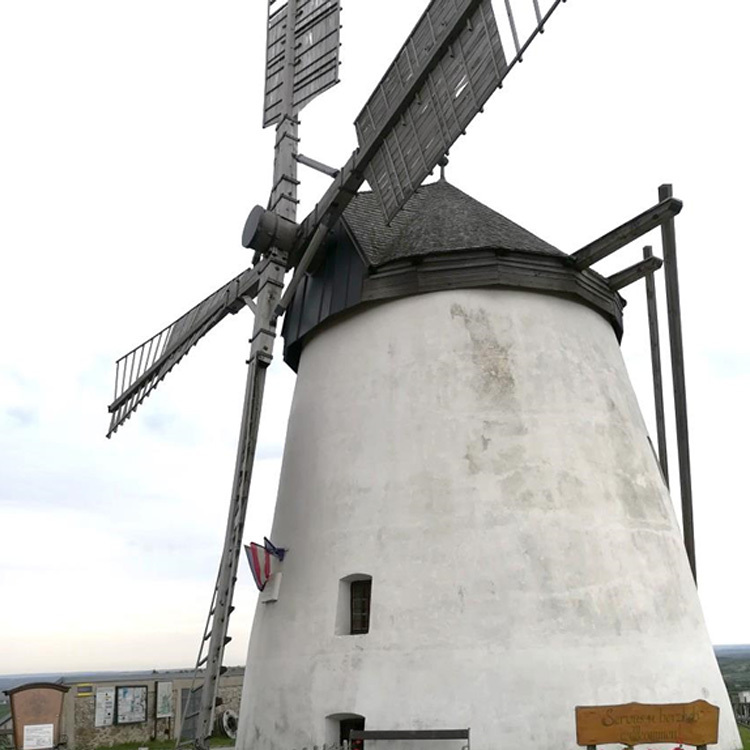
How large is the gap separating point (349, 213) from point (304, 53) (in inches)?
154

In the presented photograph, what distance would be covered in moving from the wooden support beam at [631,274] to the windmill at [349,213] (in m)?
0.02

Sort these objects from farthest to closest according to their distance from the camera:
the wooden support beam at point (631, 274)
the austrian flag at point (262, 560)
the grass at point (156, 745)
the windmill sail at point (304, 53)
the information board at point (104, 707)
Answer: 1. the information board at point (104, 707)
2. the grass at point (156, 745)
3. the windmill sail at point (304, 53)
4. the wooden support beam at point (631, 274)
5. the austrian flag at point (262, 560)

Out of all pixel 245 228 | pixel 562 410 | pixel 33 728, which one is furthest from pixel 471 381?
pixel 33 728

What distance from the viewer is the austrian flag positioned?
38.3 ft

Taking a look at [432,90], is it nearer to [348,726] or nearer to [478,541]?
[478,541]

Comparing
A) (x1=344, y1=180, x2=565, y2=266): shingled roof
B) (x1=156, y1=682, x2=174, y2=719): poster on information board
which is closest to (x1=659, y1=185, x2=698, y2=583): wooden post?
(x1=344, y1=180, x2=565, y2=266): shingled roof

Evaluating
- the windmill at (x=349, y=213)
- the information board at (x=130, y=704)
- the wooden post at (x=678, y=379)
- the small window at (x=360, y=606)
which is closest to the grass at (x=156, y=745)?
the information board at (x=130, y=704)

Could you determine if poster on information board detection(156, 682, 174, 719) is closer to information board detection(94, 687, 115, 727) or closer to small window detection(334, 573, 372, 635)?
information board detection(94, 687, 115, 727)

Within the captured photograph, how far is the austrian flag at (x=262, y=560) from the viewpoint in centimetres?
1169

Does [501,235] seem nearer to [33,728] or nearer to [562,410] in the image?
[562,410]

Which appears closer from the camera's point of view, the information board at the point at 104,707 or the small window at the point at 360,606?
the small window at the point at 360,606

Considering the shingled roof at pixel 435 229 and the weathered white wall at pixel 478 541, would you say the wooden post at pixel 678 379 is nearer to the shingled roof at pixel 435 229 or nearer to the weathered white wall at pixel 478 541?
the weathered white wall at pixel 478 541

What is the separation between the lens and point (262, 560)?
11703 millimetres

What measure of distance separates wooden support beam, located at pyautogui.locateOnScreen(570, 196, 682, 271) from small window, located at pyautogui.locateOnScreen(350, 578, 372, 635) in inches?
214
